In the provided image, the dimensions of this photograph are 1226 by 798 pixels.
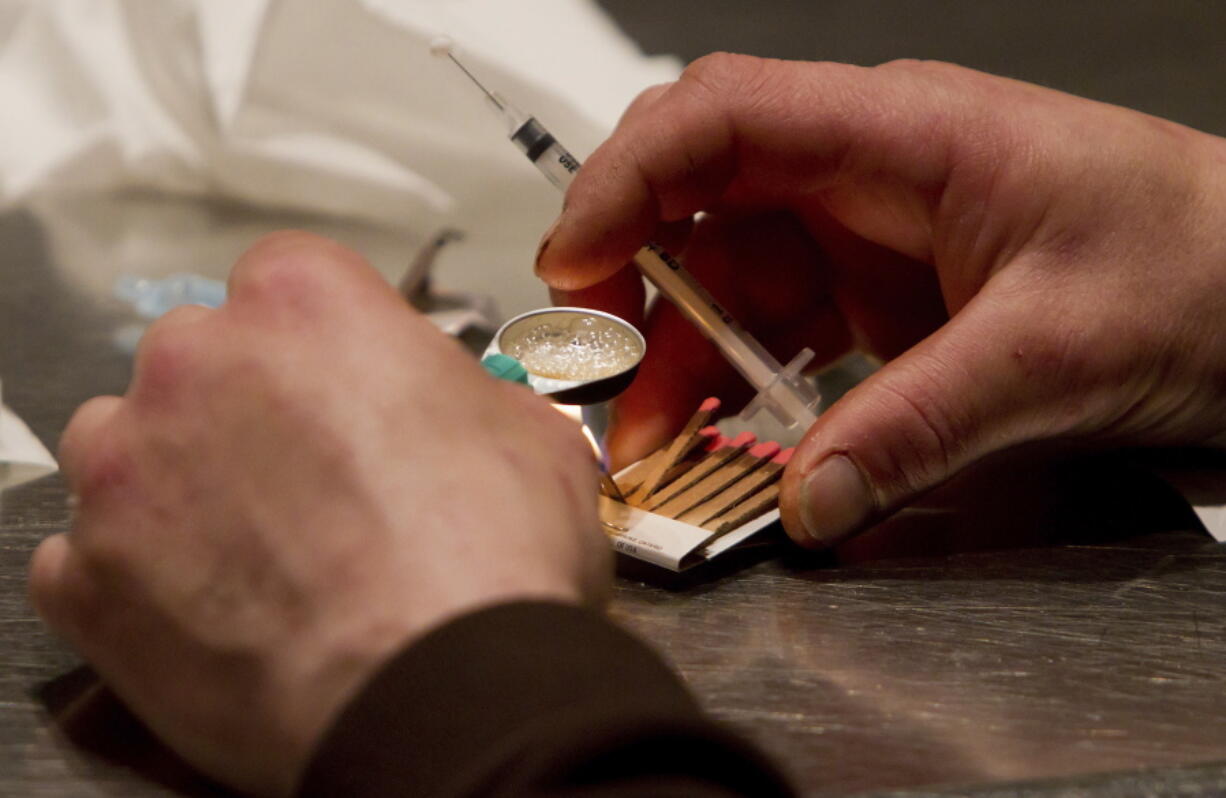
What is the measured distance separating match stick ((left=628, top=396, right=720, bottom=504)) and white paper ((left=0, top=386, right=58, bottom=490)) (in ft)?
1.76

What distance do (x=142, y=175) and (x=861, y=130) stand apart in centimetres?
127

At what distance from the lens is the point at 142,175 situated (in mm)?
1786

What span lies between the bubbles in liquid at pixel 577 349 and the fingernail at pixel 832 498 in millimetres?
165

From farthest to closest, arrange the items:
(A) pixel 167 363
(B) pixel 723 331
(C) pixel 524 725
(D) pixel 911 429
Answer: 1. (B) pixel 723 331
2. (D) pixel 911 429
3. (A) pixel 167 363
4. (C) pixel 524 725

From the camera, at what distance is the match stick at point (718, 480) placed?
0.89m

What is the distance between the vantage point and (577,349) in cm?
91

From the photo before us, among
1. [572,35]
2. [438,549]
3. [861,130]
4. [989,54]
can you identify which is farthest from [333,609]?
[989,54]

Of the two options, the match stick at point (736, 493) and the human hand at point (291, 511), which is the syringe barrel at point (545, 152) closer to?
the match stick at point (736, 493)

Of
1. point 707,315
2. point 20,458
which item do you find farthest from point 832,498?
point 20,458

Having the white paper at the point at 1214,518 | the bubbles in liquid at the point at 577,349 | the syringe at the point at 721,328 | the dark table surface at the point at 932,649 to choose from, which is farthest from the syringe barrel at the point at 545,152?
the white paper at the point at 1214,518

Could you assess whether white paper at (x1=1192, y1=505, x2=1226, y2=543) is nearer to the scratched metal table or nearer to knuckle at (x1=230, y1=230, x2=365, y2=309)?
the scratched metal table

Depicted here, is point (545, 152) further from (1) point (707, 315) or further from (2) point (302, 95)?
(2) point (302, 95)

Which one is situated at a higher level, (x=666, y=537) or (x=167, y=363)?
(x=167, y=363)

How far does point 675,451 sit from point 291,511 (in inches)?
18.2
